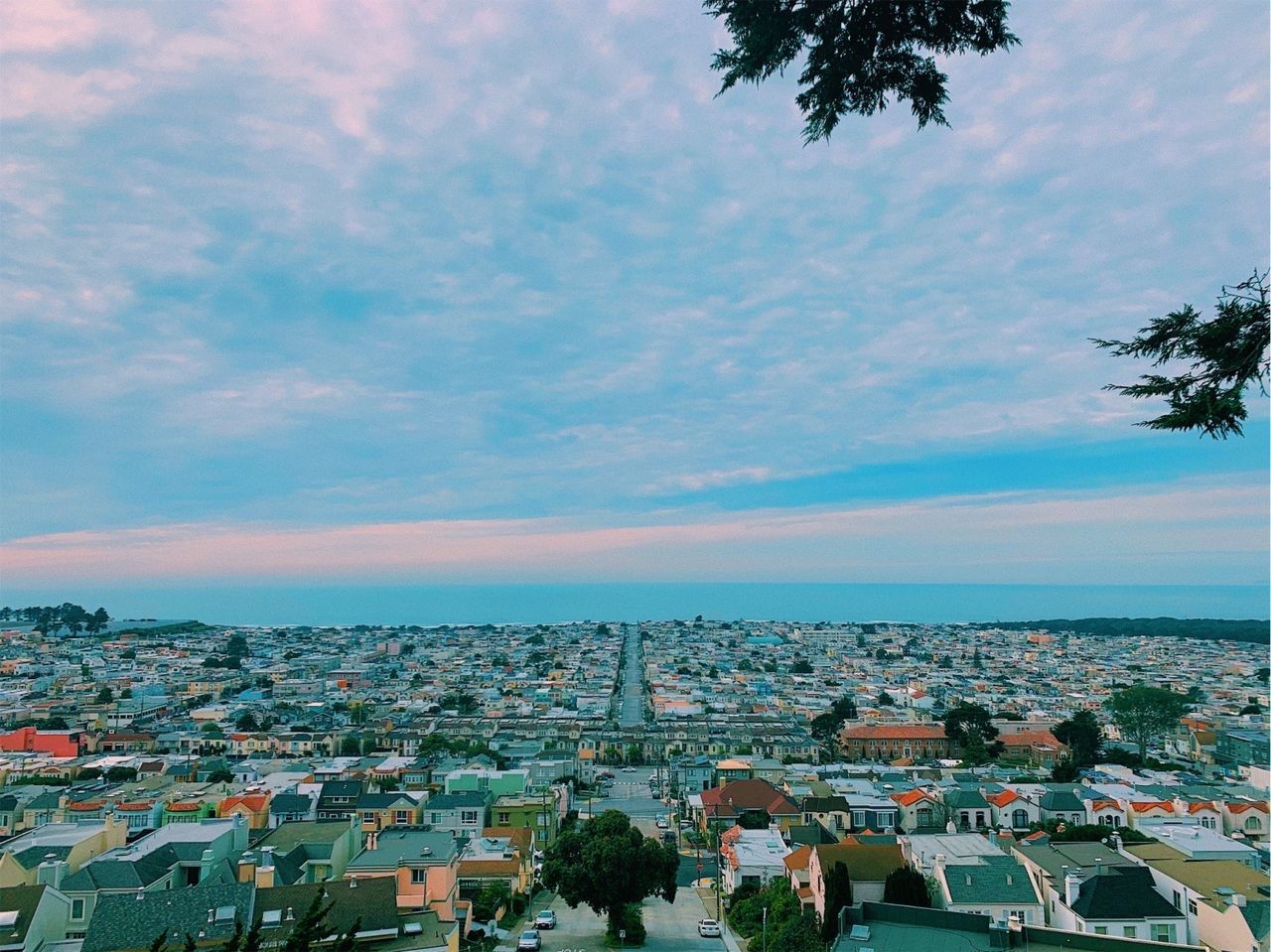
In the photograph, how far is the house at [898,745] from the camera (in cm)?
4375

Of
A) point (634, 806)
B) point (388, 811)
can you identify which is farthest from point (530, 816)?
point (634, 806)

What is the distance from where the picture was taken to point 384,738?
153 ft

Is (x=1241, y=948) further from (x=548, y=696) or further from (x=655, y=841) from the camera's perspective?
(x=548, y=696)

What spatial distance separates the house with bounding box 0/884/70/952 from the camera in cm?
1307

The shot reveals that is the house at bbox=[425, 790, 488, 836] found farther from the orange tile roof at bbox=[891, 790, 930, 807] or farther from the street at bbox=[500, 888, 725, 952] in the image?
the orange tile roof at bbox=[891, 790, 930, 807]


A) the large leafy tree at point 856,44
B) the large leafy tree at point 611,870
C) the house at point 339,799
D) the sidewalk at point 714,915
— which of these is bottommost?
the sidewalk at point 714,915

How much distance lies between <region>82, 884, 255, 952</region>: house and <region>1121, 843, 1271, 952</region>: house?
44.2 feet

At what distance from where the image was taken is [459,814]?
25.2 meters

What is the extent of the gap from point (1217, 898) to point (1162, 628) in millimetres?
132467

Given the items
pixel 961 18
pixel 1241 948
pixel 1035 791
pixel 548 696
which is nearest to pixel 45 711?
pixel 548 696

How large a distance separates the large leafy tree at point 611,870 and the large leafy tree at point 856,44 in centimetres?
1500

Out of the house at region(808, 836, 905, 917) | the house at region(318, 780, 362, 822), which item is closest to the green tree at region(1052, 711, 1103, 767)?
the house at region(808, 836, 905, 917)

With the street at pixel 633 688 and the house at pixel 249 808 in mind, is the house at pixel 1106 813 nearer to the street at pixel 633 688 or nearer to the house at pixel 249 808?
the house at pixel 249 808

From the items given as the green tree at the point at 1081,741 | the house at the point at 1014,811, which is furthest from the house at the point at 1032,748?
the house at the point at 1014,811
